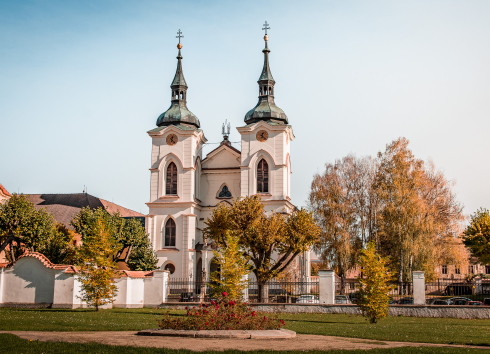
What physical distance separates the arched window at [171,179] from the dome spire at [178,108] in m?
4.17

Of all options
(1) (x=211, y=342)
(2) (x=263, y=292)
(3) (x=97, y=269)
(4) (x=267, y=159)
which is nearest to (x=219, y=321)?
(1) (x=211, y=342)

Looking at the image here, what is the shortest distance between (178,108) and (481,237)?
28.3 meters

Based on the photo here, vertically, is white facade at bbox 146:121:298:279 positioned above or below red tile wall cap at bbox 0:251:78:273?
above

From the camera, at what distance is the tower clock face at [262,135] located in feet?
147

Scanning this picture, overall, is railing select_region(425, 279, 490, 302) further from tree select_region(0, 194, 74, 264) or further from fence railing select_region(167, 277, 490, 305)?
tree select_region(0, 194, 74, 264)

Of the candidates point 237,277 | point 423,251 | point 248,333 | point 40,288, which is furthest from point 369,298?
point 423,251

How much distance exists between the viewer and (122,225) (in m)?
42.1

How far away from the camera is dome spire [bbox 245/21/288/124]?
45719mm

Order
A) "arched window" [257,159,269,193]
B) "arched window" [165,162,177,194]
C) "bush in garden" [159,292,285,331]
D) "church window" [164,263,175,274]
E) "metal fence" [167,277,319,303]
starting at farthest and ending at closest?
"arched window" [165,162,177,194] → "arched window" [257,159,269,193] → "church window" [164,263,175,274] → "metal fence" [167,277,319,303] → "bush in garden" [159,292,285,331]

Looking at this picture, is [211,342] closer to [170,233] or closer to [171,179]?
[170,233]

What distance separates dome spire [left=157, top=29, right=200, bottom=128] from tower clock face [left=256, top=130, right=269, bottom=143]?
20.9ft

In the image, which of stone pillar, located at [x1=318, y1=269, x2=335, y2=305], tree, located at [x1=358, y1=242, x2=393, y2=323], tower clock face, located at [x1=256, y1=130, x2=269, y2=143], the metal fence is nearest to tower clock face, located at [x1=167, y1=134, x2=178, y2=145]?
tower clock face, located at [x1=256, y1=130, x2=269, y2=143]

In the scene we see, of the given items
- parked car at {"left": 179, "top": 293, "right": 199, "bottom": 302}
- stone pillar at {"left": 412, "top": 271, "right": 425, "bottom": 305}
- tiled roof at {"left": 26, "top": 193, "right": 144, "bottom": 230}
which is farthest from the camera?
tiled roof at {"left": 26, "top": 193, "right": 144, "bottom": 230}

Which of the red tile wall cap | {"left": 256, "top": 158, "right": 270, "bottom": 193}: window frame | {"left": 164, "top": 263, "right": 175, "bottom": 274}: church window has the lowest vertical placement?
{"left": 164, "top": 263, "right": 175, "bottom": 274}: church window
